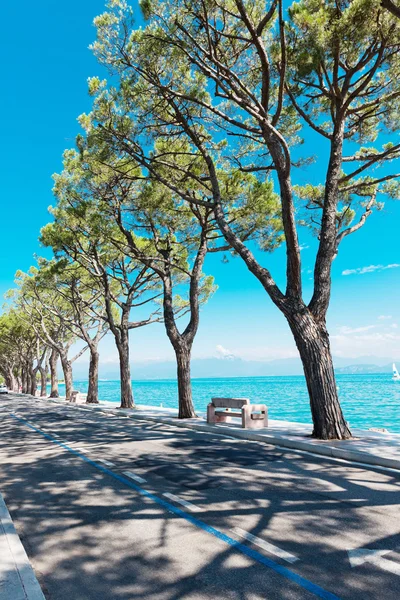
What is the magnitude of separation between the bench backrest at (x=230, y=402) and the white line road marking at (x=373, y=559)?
8.48 meters

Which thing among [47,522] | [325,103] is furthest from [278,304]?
[47,522]

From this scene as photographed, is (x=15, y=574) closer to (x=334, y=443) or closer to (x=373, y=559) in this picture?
(x=373, y=559)

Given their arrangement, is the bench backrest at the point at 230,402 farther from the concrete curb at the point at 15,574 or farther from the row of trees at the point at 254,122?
the concrete curb at the point at 15,574

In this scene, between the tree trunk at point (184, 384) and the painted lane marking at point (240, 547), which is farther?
the tree trunk at point (184, 384)

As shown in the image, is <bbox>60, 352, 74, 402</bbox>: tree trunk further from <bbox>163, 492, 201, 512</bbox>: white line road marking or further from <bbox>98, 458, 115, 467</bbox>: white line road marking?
<bbox>163, 492, 201, 512</bbox>: white line road marking

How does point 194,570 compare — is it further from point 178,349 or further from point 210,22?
point 178,349

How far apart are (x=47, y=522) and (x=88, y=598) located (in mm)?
1989

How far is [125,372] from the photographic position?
23.0m

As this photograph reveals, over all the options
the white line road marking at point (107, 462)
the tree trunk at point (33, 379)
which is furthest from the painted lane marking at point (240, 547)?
the tree trunk at point (33, 379)

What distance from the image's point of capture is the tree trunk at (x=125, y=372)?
22.5m

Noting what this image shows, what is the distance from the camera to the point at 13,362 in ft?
229

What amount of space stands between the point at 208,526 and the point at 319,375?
5778mm

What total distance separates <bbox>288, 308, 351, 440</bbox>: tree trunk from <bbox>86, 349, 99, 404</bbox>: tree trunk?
20652mm

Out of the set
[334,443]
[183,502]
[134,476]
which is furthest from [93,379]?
[183,502]
